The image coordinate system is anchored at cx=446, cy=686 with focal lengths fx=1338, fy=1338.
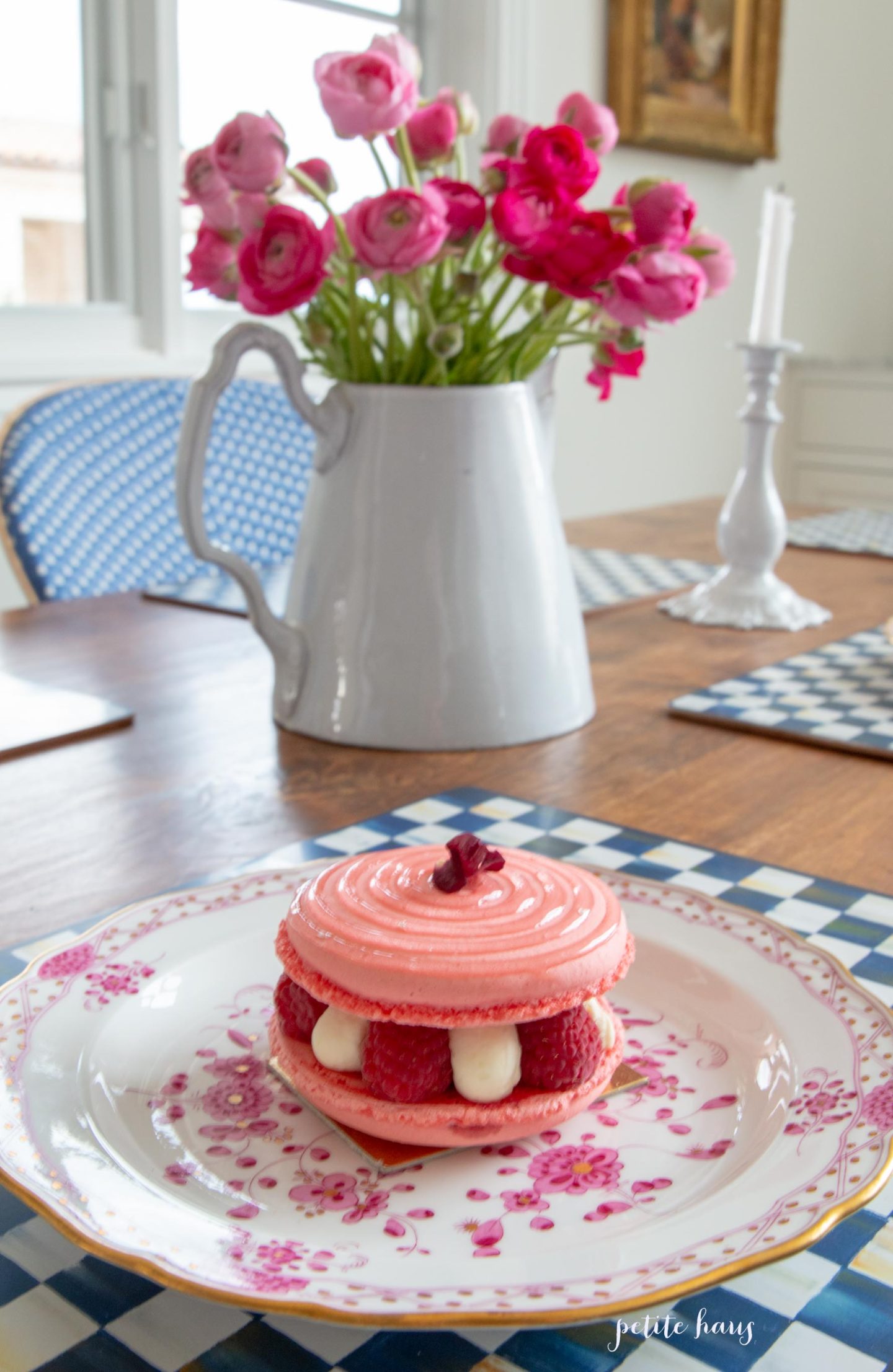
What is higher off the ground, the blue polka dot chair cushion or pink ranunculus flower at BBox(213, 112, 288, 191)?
pink ranunculus flower at BBox(213, 112, 288, 191)

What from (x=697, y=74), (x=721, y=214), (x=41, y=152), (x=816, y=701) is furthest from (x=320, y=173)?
(x=721, y=214)

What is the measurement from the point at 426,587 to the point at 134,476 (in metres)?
0.83

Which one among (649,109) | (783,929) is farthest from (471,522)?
(649,109)

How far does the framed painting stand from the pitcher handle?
105 inches

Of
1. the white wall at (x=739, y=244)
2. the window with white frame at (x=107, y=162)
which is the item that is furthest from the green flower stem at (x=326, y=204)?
the white wall at (x=739, y=244)

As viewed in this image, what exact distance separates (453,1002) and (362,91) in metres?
0.53

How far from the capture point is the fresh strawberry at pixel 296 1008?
419mm

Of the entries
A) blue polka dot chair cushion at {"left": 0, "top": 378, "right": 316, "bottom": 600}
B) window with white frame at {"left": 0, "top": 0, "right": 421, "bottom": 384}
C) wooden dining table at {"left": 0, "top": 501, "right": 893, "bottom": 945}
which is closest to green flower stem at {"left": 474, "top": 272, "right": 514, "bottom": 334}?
wooden dining table at {"left": 0, "top": 501, "right": 893, "bottom": 945}

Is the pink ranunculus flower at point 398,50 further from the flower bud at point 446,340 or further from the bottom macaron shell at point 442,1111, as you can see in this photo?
the bottom macaron shell at point 442,1111

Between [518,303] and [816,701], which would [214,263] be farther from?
[816,701]

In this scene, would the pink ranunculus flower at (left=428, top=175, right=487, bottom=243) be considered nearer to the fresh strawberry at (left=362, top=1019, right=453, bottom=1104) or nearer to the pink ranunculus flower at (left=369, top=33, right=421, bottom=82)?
the pink ranunculus flower at (left=369, top=33, right=421, bottom=82)

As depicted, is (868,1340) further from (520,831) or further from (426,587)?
(426,587)

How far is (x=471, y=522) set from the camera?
2.68ft

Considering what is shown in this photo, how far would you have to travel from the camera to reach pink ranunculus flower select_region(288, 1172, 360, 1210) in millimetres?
368
